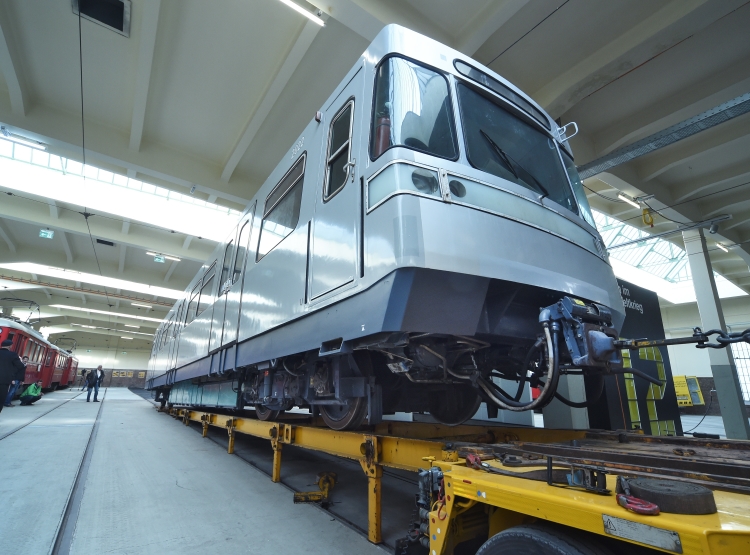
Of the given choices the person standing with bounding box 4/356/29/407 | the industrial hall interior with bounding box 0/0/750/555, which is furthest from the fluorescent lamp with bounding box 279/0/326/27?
the person standing with bounding box 4/356/29/407

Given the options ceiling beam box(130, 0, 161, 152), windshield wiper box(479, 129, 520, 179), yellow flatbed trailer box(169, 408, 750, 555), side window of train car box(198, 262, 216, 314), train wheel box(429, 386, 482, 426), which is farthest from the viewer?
side window of train car box(198, 262, 216, 314)

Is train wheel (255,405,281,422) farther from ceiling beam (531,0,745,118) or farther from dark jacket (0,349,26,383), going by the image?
ceiling beam (531,0,745,118)

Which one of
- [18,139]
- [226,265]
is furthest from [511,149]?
[18,139]

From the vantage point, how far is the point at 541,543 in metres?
1.13

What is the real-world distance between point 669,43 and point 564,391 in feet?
14.8

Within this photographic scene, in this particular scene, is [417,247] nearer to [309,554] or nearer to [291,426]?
[309,554]

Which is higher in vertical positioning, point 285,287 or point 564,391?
point 285,287

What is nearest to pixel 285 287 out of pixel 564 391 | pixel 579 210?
pixel 579 210

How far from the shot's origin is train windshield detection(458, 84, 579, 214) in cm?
226

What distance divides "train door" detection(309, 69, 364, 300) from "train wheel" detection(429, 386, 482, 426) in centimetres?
149

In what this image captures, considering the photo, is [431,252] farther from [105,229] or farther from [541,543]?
[105,229]

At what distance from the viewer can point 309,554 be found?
218 cm

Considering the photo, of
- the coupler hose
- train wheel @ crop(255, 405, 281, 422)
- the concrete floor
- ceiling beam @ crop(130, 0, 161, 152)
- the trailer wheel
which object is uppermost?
ceiling beam @ crop(130, 0, 161, 152)

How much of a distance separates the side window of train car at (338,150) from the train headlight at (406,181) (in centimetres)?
53
